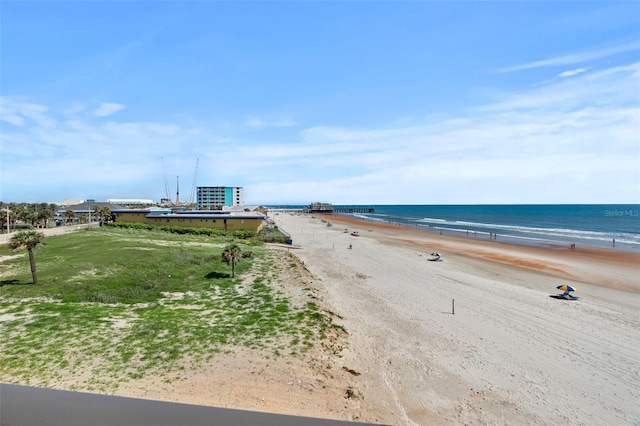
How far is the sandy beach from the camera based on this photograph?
1036cm

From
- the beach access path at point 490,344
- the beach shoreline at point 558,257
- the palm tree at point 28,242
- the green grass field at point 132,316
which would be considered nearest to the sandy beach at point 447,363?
the beach access path at point 490,344

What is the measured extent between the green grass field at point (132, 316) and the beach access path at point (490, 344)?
3749 millimetres

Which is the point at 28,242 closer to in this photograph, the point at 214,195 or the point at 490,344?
the point at 490,344

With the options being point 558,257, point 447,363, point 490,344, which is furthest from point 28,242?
point 558,257

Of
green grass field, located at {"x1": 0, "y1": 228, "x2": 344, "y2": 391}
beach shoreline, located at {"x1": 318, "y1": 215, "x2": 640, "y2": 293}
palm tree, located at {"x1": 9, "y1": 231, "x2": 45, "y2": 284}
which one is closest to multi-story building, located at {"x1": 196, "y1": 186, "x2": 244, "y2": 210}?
beach shoreline, located at {"x1": 318, "y1": 215, "x2": 640, "y2": 293}

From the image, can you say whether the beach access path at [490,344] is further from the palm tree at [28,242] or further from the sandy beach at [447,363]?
the palm tree at [28,242]

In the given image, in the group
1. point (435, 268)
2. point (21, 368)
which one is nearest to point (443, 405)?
point (21, 368)

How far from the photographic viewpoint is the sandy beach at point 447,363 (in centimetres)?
1036

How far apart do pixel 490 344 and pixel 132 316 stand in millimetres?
17534

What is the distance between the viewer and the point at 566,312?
66.5 feet

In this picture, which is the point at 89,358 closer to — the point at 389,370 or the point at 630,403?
the point at 389,370

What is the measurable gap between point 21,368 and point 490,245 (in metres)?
55.4

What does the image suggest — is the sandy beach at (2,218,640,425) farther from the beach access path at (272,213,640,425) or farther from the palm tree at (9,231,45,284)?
the palm tree at (9,231,45,284)

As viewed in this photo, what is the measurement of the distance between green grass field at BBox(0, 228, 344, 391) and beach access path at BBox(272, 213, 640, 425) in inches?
148
